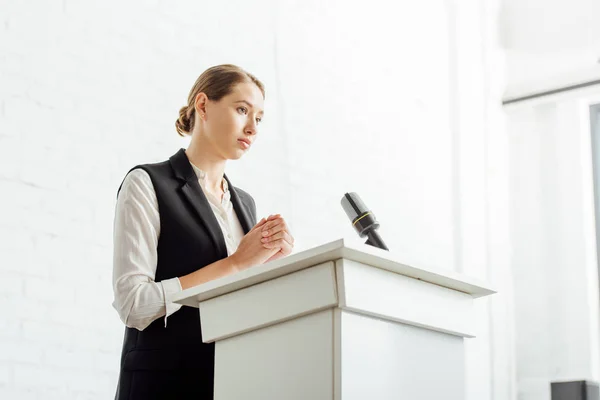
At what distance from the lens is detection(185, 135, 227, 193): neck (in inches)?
72.6

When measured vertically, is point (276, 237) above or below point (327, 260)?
above

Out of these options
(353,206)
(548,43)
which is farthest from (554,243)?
(353,206)

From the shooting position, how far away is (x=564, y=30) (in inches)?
172

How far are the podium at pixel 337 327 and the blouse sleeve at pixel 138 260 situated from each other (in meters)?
0.18

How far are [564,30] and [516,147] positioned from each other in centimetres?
63

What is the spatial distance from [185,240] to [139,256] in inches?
3.7

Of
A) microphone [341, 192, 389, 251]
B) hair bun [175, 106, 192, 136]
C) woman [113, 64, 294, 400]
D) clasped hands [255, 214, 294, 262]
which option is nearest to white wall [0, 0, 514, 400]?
hair bun [175, 106, 192, 136]

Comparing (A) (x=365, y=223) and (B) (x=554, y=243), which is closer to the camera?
(A) (x=365, y=223)

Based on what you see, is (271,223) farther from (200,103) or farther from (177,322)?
(200,103)

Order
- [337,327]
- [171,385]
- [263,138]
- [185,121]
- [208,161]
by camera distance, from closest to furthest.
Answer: [337,327], [171,385], [208,161], [185,121], [263,138]

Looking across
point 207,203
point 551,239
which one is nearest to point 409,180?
point 551,239

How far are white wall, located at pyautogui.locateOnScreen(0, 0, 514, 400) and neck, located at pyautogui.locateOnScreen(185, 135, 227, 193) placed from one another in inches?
29.6

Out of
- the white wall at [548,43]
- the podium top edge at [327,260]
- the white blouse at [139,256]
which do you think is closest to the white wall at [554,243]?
the white wall at [548,43]

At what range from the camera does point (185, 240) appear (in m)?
1.64
